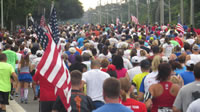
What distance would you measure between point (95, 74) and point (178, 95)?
2.81 m

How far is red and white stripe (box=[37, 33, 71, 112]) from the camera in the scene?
768 cm

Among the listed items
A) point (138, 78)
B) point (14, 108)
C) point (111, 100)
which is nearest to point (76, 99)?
point (111, 100)

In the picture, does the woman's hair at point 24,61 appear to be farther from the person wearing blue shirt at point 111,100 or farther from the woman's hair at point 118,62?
the person wearing blue shirt at point 111,100

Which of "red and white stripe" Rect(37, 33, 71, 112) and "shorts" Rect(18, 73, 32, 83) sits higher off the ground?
"red and white stripe" Rect(37, 33, 71, 112)

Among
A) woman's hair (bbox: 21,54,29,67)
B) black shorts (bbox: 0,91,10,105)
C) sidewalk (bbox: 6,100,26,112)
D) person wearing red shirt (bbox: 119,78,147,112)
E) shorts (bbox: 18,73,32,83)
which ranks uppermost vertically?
person wearing red shirt (bbox: 119,78,147,112)

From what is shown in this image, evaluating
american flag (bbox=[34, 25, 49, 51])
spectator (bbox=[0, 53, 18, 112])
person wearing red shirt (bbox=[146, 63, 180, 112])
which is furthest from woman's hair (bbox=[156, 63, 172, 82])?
american flag (bbox=[34, 25, 49, 51])

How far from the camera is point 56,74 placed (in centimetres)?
773

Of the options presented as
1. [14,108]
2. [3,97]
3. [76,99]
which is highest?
[76,99]

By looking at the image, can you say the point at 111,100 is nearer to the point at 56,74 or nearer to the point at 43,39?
the point at 56,74

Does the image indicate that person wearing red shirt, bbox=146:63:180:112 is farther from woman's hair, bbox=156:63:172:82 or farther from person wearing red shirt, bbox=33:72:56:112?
person wearing red shirt, bbox=33:72:56:112

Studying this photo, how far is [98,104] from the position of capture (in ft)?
34.3

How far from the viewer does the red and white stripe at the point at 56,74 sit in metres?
7.68

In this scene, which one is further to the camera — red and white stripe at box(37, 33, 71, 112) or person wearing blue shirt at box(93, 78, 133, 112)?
red and white stripe at box(37, 33, 71, 112)

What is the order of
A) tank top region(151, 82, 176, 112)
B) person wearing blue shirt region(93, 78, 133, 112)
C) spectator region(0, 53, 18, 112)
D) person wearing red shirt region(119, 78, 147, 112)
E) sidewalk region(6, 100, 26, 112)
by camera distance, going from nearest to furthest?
person wearing blue shirt region(93, 78, 133, 112), person wearing red shirt region(119, 78, 147, 112), tank top region(151, 82, 176, 112), spectator region(0, 53, 18, 112), sidewalk region(6, 100, 26, 112)
